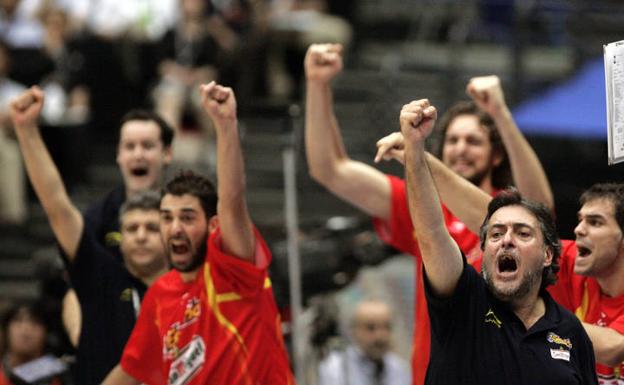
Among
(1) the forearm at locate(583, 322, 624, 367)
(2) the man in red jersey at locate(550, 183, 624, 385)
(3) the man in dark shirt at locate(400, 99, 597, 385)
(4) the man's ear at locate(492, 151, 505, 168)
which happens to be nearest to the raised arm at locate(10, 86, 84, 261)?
(4) the man's ear at locate(492, 151, 505, 168)

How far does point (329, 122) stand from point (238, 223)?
127 cm

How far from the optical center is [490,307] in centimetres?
652

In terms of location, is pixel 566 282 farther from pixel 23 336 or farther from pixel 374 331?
pixel 23 336

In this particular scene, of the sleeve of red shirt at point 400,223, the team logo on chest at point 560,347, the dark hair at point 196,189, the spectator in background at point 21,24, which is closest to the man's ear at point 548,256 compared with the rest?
the team logo on chest at point 560,347

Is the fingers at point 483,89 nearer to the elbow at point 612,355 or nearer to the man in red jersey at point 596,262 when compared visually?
the man in red jersey at point 596,262

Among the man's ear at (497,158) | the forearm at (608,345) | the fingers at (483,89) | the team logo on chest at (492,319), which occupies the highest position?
the fingers at (483,89)

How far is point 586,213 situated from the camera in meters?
7.26

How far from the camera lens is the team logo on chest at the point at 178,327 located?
752 cm

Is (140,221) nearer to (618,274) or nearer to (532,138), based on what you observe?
(618,274)

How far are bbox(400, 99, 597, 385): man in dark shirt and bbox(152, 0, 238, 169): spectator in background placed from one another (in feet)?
24.8

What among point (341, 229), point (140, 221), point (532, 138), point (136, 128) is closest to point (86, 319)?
point (140, 221)

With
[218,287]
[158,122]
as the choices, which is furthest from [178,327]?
[158,122]

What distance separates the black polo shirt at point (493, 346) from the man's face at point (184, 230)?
1572mm

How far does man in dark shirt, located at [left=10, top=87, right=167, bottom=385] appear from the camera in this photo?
8359 millimetres
